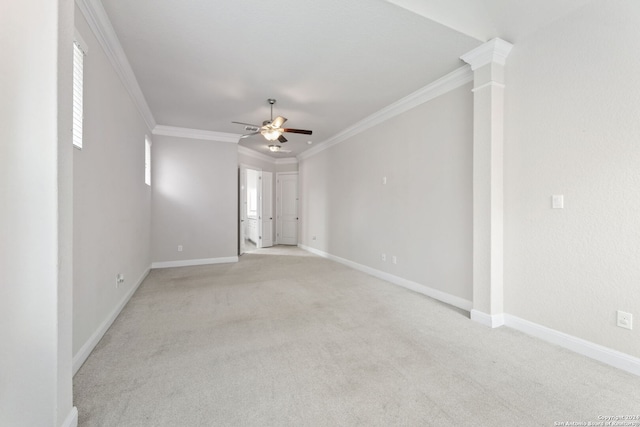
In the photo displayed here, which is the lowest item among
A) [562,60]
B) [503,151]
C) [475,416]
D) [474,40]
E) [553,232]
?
[475,416]

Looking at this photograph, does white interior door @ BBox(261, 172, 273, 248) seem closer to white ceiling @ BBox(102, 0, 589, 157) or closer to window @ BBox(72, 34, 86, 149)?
white ceiling @ BBox(102, 0, 589, 157)

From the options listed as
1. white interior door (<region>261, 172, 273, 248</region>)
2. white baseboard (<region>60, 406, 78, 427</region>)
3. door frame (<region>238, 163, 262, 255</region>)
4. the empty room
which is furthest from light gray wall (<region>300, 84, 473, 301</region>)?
white baseboard (<region>60, 406, 78, 427</region>)

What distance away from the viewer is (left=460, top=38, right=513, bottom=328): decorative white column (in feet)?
9.00

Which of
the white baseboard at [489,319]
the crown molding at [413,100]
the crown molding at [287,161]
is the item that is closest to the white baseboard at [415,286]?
the white baseboard at [489,319]

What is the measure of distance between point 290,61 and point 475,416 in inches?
132

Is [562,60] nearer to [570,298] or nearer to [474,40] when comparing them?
[474,40]

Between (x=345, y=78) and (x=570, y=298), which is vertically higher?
(x=345, y=78)

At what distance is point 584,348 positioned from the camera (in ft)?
7.30

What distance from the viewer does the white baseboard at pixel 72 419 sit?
1366 mm

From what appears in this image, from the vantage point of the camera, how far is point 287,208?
8.47 meters

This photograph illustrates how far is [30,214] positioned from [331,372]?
6.30 feet

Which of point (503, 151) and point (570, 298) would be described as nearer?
point (570, 298)

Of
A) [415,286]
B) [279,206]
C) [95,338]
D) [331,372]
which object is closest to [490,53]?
[415,286]

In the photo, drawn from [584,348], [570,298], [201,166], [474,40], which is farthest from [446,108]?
[201,166]
